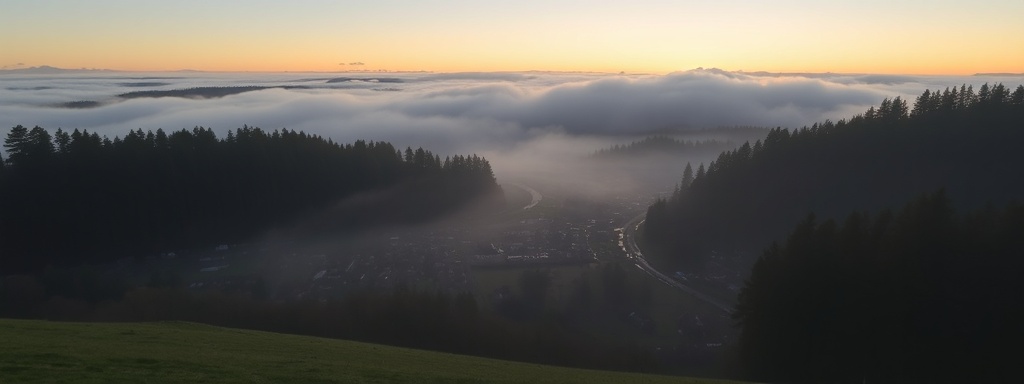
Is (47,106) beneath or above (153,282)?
above

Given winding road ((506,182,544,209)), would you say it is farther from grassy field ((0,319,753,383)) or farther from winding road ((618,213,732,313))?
grassy field ((0,319,753,383))

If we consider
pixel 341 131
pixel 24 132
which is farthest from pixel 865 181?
pixel 341 131

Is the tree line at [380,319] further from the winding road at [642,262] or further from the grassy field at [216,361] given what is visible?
the winding road at [642,262]

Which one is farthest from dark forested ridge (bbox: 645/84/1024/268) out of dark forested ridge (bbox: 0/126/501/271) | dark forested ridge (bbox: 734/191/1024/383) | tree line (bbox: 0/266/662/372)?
dark forested ridge (bbox: 0/126/501/271)

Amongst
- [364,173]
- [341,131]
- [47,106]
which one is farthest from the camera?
[341,131]

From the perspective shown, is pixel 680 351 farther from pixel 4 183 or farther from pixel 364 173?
pixel 4 183

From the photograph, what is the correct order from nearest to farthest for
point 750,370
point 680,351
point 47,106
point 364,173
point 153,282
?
point 750,370 < point 680,351 < point 153,282 < point 364,173 < point 47,106

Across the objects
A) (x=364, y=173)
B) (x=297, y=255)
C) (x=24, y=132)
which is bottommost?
(x=297, y=255)
